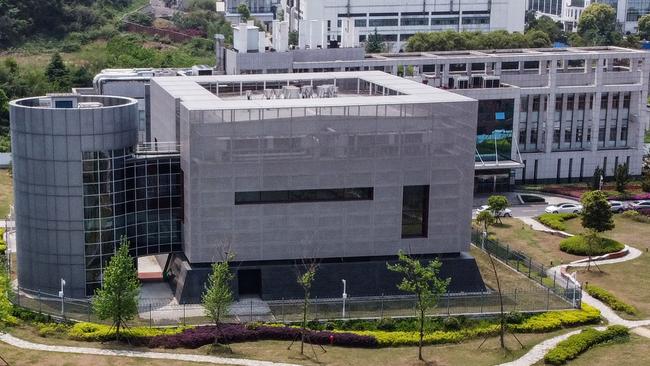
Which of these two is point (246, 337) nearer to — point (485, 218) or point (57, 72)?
point (485, 218)

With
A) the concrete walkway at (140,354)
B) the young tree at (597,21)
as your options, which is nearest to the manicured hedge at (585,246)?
the concrete walkway at (140,354)

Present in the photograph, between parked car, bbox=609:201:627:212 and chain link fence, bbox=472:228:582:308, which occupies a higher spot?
parked car, bbox=609:201:627:212

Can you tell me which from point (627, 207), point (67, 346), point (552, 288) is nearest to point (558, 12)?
point (627, 207)

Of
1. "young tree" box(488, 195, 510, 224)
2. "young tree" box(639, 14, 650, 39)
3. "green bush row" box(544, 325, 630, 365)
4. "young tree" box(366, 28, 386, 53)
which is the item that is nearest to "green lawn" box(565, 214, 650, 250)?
"young tree" box(488, 195, 510, 224)

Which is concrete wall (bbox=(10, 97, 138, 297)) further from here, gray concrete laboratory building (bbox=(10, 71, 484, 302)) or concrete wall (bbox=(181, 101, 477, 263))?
concrete wall (bbox=(181, 101, 477, 263))

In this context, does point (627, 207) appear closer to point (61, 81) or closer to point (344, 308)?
point (344, 308)

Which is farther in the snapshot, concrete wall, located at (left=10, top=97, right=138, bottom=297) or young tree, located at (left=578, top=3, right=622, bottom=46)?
Answer: young tree, located at (left=578, top=3, right=622, bottom=46)
